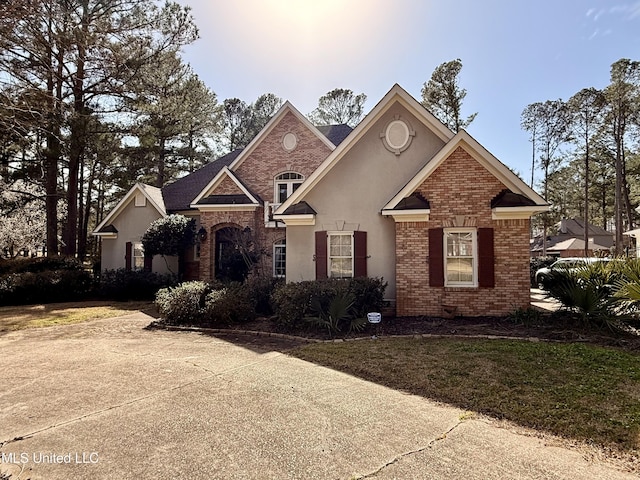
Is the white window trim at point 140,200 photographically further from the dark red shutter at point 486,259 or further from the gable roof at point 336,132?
the dark red shutter at point 486,259

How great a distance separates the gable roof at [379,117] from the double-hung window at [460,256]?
3.57m

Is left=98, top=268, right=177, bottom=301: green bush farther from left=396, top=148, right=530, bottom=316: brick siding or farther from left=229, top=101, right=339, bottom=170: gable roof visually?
left=396, top=148, right=530, bottom=316: brick siding

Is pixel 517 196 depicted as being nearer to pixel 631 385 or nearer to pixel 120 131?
pixel 631 385

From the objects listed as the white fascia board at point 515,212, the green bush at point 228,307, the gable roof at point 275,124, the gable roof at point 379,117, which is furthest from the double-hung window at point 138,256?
the white fascia board at point 515,212

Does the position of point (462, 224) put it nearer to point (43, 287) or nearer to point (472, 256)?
point (472, 256)

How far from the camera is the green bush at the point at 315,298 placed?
9.80m

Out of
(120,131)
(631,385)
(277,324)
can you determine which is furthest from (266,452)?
(120,131)

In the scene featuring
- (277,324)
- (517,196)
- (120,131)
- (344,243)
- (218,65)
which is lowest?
(277,324)

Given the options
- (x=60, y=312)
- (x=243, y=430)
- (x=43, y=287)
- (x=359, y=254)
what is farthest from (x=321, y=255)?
(x=43, y=287)

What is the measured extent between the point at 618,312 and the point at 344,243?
7.64 metres

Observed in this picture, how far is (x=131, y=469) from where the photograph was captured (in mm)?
3369

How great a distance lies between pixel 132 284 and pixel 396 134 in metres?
13.7

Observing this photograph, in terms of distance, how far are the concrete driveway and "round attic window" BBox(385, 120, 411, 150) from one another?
8608 millimetres

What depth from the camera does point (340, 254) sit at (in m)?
12.5
